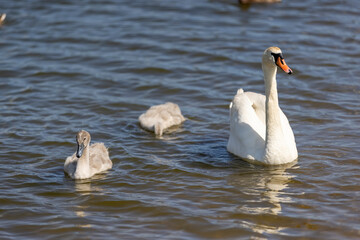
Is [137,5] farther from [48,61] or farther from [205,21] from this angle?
[48,61]

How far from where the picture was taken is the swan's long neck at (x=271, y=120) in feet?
32.1

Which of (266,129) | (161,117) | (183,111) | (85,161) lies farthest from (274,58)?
(183,111)

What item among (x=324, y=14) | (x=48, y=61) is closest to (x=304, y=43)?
(x=324, y=14)

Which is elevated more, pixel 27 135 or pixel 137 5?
pixel 137 5

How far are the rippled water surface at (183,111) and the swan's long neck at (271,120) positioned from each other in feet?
1.15

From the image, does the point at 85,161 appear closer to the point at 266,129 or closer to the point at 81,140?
the point at 81,140

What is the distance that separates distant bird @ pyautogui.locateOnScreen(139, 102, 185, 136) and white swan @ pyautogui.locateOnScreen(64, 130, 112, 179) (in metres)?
1.45

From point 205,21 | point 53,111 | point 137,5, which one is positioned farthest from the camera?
point 137,5

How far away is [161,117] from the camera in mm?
11516

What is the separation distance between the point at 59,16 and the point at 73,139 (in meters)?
7.43

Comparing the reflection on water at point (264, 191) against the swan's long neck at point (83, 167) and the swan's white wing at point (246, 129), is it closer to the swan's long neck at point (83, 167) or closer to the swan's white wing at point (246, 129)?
the swan's white wing at point (246, 129)

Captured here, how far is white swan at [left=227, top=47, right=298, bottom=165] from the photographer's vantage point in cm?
976

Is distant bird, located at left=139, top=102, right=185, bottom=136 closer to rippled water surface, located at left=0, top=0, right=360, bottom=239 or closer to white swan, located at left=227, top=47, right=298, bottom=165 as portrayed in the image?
rippled water surface, located at left=0, top=0, right=360, bottom=239

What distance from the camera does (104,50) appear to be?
611 inches
